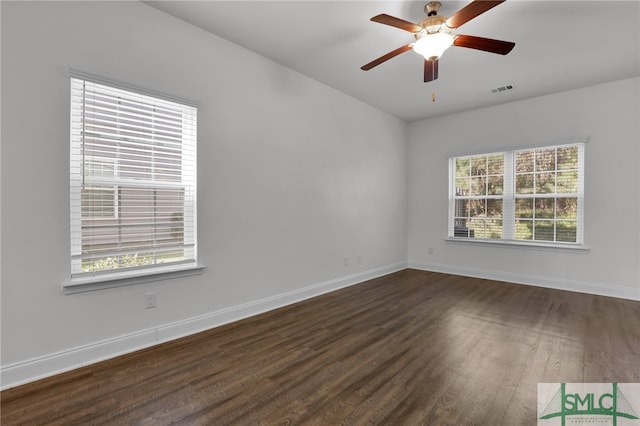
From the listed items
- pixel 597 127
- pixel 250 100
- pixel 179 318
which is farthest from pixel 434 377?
pixel 597 127

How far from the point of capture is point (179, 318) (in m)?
2.66

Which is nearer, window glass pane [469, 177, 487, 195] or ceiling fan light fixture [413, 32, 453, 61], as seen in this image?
ceiling fan light fixture [413, 32, 453, 61]

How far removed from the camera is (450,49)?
3.15 m

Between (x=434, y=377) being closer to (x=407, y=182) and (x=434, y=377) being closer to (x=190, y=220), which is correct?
(x=190, y=220)

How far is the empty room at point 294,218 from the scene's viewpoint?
1.89 metres

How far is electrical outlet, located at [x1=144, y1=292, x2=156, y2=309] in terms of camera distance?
2461 mm

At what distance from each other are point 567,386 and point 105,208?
351 cm

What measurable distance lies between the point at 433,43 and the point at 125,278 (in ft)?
10.2

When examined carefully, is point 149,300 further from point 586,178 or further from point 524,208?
point 586,178

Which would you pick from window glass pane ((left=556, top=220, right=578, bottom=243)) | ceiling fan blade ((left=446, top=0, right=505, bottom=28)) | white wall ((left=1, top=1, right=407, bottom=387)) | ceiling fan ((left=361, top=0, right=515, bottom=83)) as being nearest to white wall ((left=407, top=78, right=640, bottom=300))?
window glass pane ((left=556, top=220, right=578, bottom=243))

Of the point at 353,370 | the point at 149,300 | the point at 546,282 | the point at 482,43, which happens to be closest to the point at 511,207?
the point at 546,282

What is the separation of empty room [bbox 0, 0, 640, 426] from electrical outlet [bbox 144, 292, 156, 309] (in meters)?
0.02

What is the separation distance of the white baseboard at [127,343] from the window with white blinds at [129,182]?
531mm

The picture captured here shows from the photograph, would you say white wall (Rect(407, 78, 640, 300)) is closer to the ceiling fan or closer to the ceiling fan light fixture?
the ceiling fan
